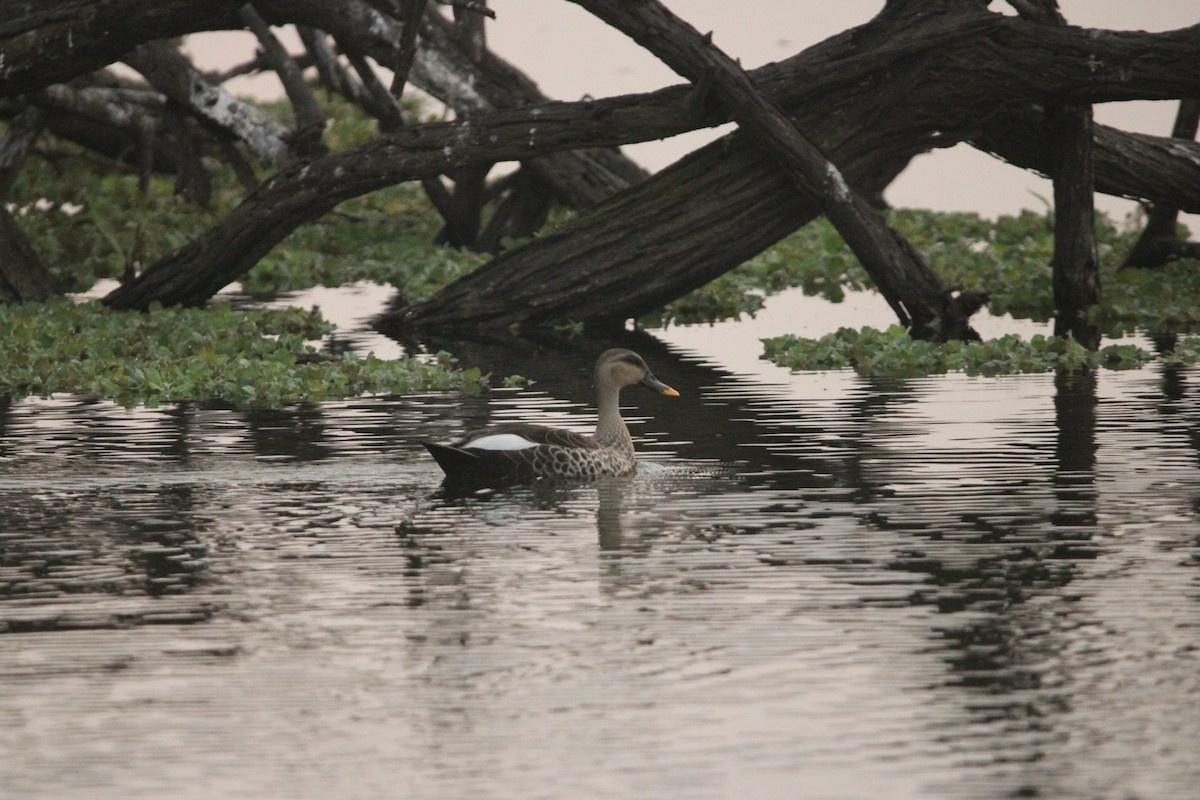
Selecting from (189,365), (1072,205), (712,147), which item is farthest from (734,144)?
(189,365)

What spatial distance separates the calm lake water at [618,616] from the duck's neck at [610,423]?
0.92 ft

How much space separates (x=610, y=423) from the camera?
12562 millimetres

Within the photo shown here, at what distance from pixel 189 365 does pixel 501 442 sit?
5.89 m

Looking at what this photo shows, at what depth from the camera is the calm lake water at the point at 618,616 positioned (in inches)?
257

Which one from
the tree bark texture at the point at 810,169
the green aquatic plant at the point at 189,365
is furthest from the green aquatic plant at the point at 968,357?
the green aquatic plant at the point at 189,365

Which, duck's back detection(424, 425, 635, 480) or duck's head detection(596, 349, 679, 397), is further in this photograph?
duck's head detection(596, 349, 679, 397)

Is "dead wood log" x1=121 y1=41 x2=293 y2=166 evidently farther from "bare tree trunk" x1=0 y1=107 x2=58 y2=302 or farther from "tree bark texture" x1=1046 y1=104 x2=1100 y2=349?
"tree bark texture" x1=1046 y1=104 x2=1100 y2=349

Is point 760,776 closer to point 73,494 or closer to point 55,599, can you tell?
point 55,599

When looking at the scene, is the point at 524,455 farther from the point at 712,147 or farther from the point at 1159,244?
the point at 1159,244

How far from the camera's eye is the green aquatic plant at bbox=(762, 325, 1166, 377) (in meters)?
17.2

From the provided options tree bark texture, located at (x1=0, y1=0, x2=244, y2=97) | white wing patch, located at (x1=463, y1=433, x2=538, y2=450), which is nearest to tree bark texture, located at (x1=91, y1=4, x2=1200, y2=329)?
tree bark texture, located at (x1=0, y1=0, x2=244, y2=97)

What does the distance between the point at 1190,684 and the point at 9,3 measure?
17959 mm

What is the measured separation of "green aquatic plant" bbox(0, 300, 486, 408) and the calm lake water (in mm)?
1959

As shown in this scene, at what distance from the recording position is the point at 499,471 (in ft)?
39.0
